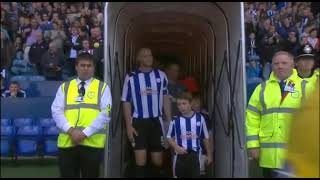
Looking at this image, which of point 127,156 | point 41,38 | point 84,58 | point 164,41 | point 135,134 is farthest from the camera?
point 41,38

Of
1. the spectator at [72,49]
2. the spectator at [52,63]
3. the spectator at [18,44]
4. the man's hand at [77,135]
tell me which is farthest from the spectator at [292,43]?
the man's hand at [77,135]

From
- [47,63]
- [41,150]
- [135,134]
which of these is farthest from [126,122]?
[47,63]

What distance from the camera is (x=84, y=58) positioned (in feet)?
22.2

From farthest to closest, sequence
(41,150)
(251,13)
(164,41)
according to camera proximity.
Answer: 1. (251,13)
2. (41,150)
3. (164,41)

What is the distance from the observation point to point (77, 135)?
6457 millimetres

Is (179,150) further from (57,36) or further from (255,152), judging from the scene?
(57,36)

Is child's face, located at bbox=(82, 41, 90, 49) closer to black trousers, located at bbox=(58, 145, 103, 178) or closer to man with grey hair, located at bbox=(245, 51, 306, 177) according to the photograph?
black trousers, located at bbox=(58, 145, 103, 178)

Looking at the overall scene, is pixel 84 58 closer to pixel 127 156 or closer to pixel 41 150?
pixel 127 156

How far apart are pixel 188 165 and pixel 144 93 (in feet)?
3.43

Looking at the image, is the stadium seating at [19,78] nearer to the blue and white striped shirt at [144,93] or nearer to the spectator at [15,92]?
the spectator at [15,92]

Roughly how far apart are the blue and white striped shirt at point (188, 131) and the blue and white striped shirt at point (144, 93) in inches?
10.9

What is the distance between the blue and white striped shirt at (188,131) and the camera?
7.67 m

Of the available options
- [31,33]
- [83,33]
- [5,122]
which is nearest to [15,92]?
[5,122]

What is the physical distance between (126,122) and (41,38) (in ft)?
30.0
